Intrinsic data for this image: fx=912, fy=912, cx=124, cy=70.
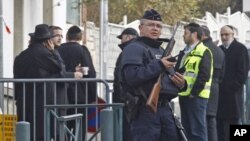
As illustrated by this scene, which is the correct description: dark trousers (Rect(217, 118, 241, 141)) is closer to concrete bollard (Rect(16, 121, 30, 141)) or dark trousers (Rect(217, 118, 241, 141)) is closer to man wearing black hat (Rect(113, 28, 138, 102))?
man wearing black hat (Rect(113, 28, 138, 102))

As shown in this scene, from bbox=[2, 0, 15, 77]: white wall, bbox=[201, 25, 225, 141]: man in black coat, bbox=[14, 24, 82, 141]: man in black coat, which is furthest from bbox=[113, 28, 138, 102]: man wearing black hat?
bbox=[2, 0, 15, 77]: white wall

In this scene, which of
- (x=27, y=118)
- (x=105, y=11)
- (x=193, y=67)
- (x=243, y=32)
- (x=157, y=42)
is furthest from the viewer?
(x=243, y=32)

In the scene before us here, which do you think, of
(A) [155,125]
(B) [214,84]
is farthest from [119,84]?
(A) [155,125]

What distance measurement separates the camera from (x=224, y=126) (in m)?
13.6

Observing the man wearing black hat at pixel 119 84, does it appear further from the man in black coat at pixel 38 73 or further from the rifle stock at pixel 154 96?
Result: the rifle stock at pixel 154 96

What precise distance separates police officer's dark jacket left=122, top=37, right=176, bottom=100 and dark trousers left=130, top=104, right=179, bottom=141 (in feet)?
0.66

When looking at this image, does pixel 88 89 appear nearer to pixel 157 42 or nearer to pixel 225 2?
pixel 157 42

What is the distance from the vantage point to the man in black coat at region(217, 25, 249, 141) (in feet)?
44.3

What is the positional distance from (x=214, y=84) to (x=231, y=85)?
75cm

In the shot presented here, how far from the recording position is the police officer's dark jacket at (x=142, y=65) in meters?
9.15

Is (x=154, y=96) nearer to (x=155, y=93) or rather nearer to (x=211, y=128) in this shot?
(x=155, y=93)

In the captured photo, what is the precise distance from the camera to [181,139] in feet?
31.4

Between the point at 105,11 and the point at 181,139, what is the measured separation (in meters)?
19.4

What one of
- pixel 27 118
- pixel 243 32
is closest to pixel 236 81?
pixel 27 118
